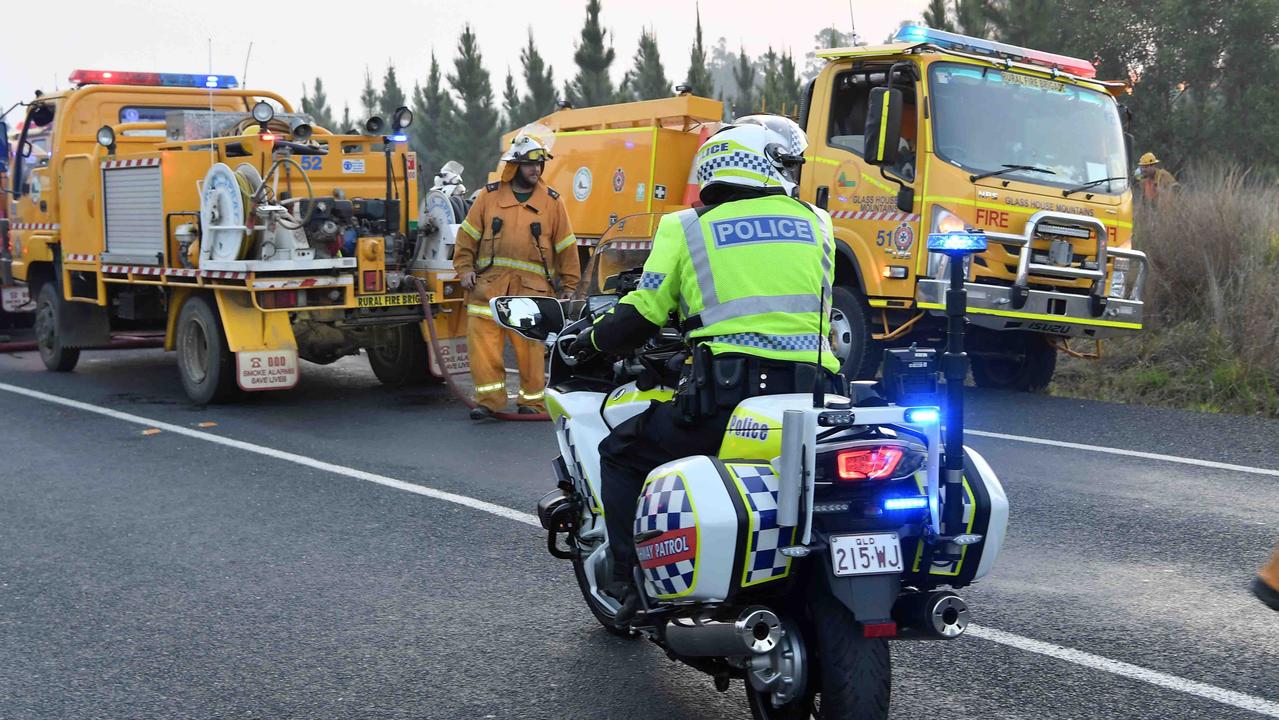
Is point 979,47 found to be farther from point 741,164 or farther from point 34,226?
point 34,226

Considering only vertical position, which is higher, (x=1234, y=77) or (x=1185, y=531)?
(x=1234, y=77)

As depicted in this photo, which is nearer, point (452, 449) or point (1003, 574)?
point (1003, 574)

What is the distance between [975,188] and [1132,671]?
20.3 feet

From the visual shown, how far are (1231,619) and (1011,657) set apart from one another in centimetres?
103

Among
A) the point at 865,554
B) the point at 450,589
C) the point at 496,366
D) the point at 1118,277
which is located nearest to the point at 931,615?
the point at 865,554

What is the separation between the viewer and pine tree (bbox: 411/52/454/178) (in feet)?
144

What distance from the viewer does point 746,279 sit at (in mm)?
3875

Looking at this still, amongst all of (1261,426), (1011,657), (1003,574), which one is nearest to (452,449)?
(1003,574)

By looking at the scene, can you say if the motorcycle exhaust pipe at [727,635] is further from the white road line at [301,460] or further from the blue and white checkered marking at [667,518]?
the white road line at [301,460]

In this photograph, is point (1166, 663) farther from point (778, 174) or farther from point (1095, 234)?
point (1095, 234)

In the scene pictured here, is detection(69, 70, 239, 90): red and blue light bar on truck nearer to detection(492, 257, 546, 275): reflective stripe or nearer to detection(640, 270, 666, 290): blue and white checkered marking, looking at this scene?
detection(492, 257, 546, 275): reflective stripe

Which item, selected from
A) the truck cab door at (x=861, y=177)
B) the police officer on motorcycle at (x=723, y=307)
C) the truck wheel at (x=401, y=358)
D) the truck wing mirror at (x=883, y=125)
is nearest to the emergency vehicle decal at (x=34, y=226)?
the truck wheel at (x=401, y=358)

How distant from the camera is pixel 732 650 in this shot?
11.3 ft

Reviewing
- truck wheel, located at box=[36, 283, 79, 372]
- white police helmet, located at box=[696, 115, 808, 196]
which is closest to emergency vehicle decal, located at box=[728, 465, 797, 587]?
white police helmet, located at box=[696, 115, 808, 196]
